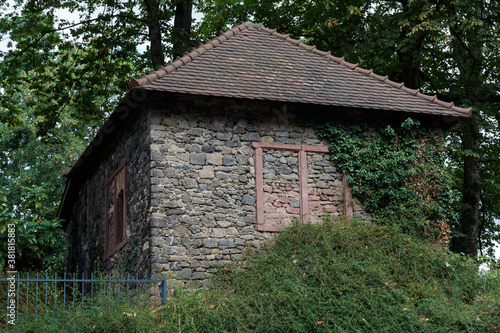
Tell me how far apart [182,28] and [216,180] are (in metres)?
6.99

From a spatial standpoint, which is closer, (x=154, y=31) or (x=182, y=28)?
(x=182, y=28)

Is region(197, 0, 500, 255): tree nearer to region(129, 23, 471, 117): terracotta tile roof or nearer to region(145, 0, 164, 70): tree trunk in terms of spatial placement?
region(145, 0, 164, 70): tree trunk

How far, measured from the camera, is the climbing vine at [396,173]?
1341 centimetres

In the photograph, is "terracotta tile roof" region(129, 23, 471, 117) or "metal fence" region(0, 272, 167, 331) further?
"terracotta tile roof" region(129, 23, 471, 117)

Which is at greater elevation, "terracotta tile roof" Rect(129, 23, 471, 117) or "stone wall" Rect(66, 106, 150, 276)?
"terracotta tile roof" Rect(129, 23, 471, 117)

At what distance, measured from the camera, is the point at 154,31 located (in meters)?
18.5

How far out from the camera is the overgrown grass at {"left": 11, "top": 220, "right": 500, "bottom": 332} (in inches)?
384

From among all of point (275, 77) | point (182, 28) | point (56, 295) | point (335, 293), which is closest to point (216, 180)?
point (275, 77)

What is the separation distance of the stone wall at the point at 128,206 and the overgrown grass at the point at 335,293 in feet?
5.87

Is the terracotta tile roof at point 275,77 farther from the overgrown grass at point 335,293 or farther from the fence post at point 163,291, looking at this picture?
the fence post at point 163,291

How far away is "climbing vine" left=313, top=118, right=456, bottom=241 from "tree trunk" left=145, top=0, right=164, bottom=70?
670 cm

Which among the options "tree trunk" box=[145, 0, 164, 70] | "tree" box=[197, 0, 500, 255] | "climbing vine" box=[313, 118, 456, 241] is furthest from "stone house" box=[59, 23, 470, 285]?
"tree trunk" box=[145, 0, 164, 70]

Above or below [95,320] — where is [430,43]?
above

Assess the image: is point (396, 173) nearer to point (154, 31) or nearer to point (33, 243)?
point (33, 243)
